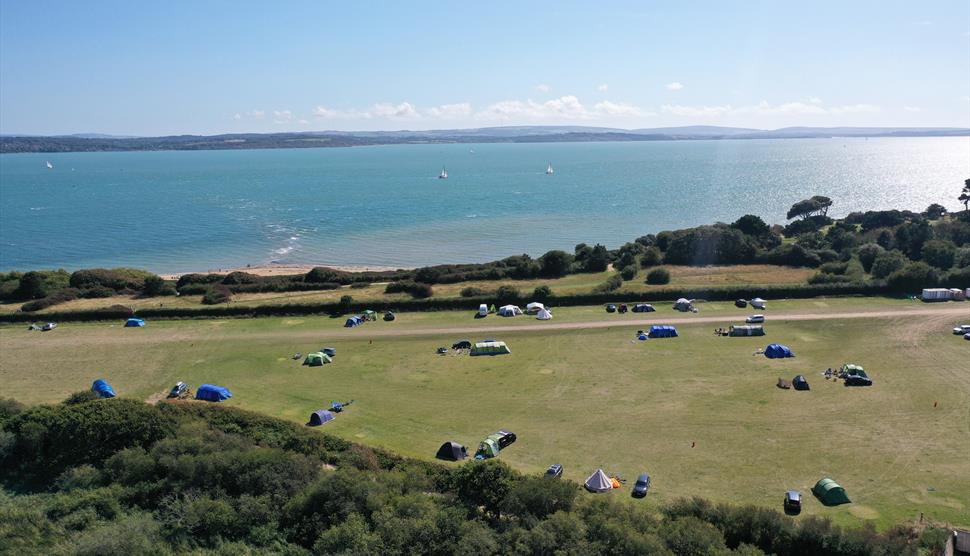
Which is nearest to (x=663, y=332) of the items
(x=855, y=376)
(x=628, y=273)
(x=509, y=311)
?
(x=509, y=311)

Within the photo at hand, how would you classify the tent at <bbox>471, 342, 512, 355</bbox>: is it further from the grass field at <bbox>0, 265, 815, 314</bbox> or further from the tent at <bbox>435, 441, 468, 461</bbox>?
the grass field at <bbox>0, 265, 815, 314</bbox>

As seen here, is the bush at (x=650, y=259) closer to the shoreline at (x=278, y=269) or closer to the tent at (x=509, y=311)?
the tent at (x=509, y=311)

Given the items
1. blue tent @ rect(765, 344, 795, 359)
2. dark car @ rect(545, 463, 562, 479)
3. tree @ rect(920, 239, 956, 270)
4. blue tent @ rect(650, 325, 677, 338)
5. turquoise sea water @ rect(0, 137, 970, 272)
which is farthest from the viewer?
turquoise sea water @ rect(0, 137, 970, 272)

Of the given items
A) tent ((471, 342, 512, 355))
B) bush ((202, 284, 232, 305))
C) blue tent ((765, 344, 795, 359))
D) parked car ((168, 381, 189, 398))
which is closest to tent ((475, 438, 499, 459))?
tent ((471, 342, 512, 355))

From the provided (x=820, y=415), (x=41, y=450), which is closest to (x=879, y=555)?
(x=820, y=415)

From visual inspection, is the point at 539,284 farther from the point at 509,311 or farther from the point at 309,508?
the point at 309,508

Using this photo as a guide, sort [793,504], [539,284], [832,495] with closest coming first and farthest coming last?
[793,504] → [832,495] → [539,284]
